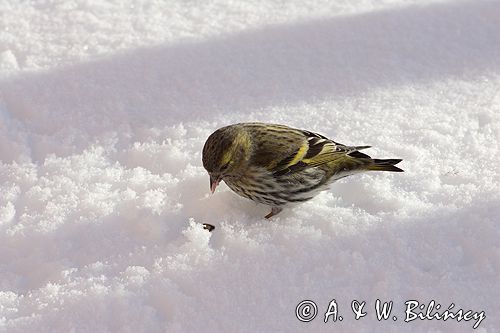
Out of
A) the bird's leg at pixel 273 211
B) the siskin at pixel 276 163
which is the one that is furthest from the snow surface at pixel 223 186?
the siskin at pixel 276 163

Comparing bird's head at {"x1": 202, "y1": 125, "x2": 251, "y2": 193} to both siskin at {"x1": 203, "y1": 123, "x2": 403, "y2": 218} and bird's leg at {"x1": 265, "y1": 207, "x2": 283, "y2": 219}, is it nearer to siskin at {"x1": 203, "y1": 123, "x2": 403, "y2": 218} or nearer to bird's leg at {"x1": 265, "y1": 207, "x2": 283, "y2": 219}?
siskin at {"x1": 203, "y1": 123, "x2": 403, "y2": 218}

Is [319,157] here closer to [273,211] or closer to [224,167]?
[273,211]

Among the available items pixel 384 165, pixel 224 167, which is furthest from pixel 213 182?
pixel 384 165

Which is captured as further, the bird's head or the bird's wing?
the bird's wing

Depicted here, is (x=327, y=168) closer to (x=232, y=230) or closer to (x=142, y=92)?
(x=232, y=230)

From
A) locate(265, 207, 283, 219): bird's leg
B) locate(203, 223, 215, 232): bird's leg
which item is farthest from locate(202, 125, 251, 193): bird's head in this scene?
locate(265, 207, 283, 219): bird's leg

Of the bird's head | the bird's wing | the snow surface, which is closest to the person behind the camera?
the snow surface

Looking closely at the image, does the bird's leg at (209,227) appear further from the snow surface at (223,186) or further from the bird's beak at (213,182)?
the bird's beak at (213,182)
